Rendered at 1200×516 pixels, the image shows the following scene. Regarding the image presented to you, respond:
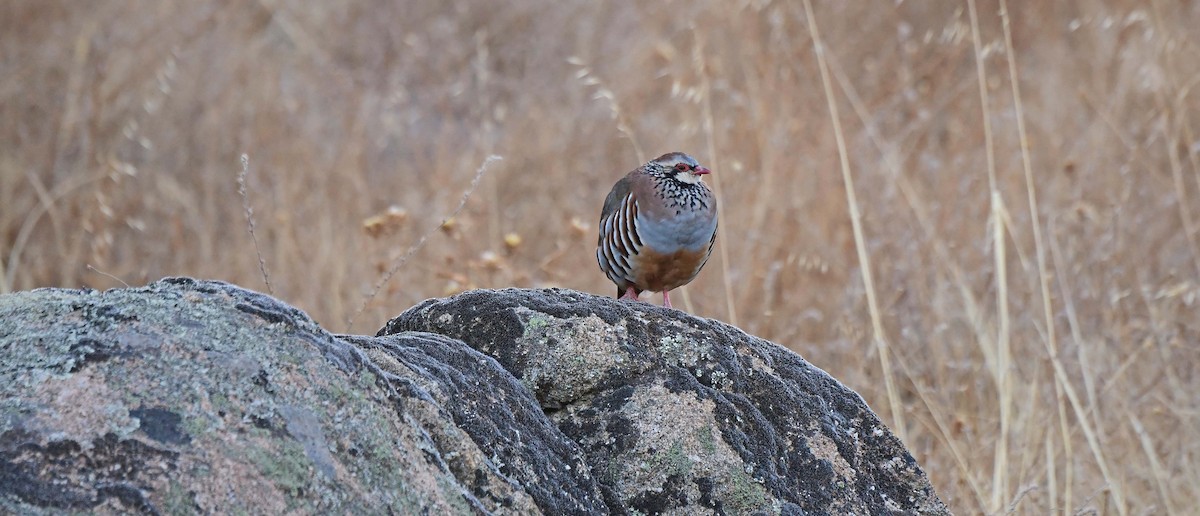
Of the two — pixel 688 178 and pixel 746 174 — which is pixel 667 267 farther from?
pixel 746 174

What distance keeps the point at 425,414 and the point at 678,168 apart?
6.57 ft

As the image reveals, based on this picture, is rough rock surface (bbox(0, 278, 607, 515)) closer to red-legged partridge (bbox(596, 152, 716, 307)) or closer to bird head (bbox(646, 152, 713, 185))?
red-legged partridge (bbox(596, 152, 716, 307))

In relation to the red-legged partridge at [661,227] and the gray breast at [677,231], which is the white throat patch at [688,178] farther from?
the gray breast at [677,231]

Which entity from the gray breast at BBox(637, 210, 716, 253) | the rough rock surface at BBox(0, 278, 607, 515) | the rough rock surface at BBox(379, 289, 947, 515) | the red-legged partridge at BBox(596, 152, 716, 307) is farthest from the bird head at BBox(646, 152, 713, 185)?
the rough rock surface at BBox(0, 278, 607, 515)

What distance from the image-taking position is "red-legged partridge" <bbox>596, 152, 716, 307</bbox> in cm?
341

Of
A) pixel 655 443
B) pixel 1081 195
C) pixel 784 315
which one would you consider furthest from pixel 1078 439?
pixel 655 443

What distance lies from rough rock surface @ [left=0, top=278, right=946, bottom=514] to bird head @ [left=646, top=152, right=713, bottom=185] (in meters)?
1.29

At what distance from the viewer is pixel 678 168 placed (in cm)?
360

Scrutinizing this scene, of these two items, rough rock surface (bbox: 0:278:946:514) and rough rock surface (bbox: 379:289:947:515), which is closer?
rough rock surface (bbox: 0:278:946:514)

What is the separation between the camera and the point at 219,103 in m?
7.59

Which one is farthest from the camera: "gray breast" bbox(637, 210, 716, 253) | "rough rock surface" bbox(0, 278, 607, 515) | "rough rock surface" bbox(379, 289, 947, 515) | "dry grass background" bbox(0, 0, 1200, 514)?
"dry grass background" bbox(0, 0, 1200, 514)

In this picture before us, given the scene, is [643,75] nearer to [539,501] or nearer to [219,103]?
[219,103]

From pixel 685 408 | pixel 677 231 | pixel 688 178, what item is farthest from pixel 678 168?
pixel 685 408

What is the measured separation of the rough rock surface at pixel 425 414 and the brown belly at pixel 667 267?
3.64 feet
